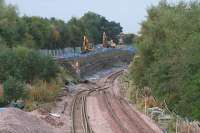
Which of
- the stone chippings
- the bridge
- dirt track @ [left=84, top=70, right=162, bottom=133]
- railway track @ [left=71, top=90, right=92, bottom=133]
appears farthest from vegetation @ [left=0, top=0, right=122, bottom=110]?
the stone chippings

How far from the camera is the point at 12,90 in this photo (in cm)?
4647

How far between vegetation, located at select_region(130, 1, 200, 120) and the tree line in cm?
2950

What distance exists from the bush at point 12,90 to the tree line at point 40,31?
32.0m

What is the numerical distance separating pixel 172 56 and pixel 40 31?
2932 inches

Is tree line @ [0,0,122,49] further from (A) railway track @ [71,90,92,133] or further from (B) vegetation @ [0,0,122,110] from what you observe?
(A) railway track @ [71,90,92,133]

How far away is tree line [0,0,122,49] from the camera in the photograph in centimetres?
9381

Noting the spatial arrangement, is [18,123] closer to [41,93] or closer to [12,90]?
[12,90]

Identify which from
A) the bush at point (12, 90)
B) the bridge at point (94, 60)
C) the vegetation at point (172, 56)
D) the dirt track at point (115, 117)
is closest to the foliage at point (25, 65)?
the dirt track at point (115, 117)

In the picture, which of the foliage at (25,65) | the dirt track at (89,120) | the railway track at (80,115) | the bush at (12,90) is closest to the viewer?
the dirt track at (89,120)

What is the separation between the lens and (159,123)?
1528 inches

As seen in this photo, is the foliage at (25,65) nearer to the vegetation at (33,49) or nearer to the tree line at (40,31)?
the vegetation at (33,49)

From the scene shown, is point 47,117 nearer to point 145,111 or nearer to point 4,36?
point 145,111

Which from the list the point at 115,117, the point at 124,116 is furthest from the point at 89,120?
the point at 124,116

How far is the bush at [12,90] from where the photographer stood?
151 ft
